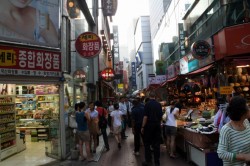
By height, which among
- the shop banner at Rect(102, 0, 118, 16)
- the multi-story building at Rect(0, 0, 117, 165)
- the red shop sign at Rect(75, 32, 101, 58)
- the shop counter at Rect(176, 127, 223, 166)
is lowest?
the shop counter at Rect(176, 127, 223, 166)

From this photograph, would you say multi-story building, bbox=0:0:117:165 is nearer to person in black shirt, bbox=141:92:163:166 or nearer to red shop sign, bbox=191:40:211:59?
person in black shirt, bbox=141:92:163:166

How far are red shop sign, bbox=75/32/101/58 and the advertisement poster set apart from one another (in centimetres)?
289

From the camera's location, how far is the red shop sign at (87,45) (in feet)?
44.9

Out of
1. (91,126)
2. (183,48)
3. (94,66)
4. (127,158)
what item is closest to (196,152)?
(127,158)

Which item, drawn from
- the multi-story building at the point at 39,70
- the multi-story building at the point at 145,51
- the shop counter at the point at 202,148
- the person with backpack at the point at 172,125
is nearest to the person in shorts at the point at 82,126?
the multi-story building at the point at 39,70

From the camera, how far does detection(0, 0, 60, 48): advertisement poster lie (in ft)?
28.8

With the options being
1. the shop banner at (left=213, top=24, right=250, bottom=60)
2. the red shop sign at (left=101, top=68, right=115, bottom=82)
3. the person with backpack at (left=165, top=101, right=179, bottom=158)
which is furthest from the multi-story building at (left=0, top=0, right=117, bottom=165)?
the red shop sign at (left=101, top=68, right=115, bottom=82)

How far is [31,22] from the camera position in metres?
9.66

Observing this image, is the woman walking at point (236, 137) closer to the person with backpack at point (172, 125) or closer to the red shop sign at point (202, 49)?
the person with backpack at point (172, 125)

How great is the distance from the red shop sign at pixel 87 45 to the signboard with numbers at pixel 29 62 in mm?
3193

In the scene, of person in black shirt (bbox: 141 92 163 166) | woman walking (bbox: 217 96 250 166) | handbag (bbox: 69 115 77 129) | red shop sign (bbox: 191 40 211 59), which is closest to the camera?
woman walking (bbox: 217 96 250 166)

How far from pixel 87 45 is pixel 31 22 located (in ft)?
14.3

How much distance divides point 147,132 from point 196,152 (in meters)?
1.39

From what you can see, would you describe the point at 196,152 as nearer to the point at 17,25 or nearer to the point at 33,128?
the point at 17,25
